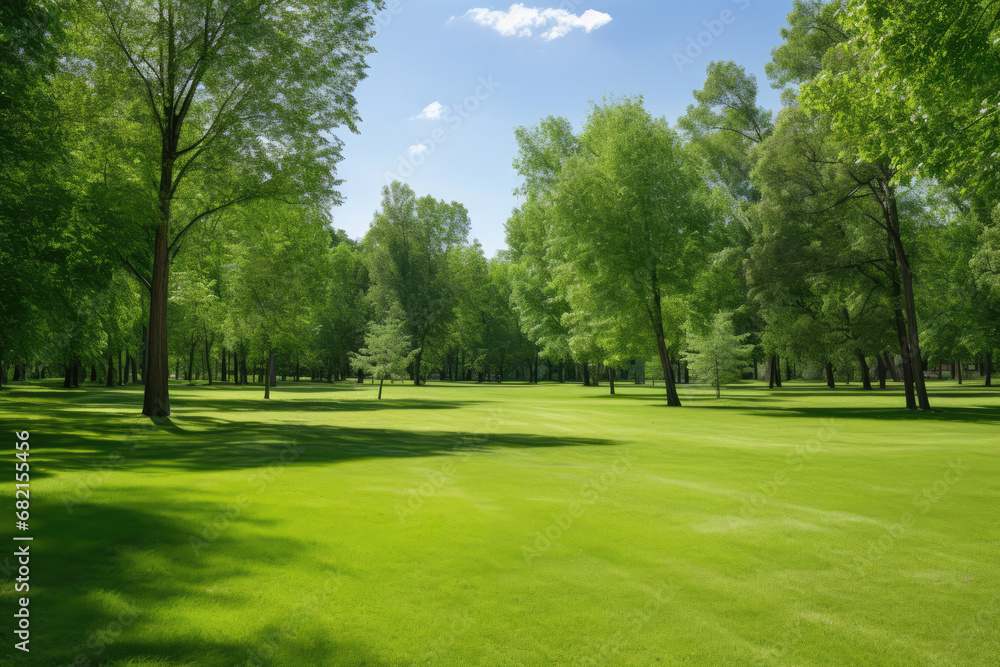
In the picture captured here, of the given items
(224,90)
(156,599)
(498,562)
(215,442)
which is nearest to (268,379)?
(224,90)

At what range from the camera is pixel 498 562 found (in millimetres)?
5551

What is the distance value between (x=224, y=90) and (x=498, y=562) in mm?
20653

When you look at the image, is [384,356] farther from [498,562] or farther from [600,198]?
[498,562]

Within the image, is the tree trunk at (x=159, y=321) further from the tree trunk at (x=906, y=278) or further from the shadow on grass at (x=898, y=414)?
the tree trunk at (x=906, y=278)

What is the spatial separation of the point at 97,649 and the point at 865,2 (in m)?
17.7

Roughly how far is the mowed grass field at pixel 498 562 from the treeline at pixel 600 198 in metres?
8.63

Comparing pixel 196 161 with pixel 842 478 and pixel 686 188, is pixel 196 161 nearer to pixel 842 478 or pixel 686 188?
pixel 842 478

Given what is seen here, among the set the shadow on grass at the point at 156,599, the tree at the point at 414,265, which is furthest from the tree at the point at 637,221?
the tree at the point at 414,265

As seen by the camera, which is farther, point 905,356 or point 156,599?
point 905,356

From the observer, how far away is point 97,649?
356 centimetres

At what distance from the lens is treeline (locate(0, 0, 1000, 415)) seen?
1497cm

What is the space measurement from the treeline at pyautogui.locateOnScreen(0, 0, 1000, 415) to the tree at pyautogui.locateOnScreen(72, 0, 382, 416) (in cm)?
10

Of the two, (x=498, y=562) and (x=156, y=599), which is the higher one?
(x=156, y=599)

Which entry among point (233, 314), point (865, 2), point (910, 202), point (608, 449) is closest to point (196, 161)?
point (608, 449)
